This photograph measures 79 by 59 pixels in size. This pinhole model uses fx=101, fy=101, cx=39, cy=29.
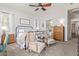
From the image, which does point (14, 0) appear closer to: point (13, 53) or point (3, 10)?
point (3, 10)

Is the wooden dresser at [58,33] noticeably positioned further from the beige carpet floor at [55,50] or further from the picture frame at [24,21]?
the picture frame at [24,21]

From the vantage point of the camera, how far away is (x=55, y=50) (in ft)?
5.37

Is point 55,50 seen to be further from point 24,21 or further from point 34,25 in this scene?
point 24,21

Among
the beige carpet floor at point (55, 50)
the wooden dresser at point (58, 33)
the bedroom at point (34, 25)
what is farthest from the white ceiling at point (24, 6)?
the beige carpet floor at point (55, 50)

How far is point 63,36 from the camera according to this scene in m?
1.64

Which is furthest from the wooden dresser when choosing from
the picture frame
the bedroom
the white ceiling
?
the picture frame

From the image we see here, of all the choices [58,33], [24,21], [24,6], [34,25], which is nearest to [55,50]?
[58,33]

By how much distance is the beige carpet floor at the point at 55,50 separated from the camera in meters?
1.61

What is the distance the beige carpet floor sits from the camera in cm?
161

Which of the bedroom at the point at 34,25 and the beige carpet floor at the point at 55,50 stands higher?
the bedroom at the point at 34,25

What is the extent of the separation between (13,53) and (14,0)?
2.86 feet

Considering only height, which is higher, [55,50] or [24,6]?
[24,6]

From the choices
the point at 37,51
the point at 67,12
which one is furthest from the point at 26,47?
the point at 67,12

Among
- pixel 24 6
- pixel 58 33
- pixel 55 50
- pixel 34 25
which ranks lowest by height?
pixel 55 50
